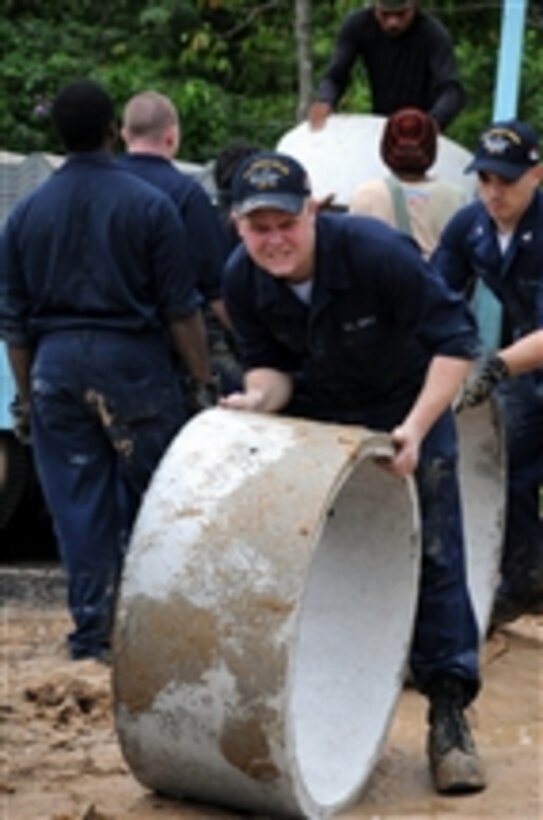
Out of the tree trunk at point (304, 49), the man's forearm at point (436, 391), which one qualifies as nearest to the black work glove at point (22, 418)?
the man's forearm at point (436, 391)

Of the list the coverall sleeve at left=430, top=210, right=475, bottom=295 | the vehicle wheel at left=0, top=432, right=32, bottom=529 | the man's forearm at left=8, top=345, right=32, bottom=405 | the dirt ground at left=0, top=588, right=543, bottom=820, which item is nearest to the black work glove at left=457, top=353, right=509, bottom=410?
the coverall sleeve at left=430, top=210, right=475, bottom=295

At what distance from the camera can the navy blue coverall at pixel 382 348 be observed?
5.44m

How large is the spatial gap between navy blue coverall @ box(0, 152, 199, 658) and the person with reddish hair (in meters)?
1.00

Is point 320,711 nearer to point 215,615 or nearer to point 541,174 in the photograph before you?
point 215,615

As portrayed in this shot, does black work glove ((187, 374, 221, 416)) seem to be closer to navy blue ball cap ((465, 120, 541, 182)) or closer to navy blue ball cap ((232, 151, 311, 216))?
navy blue ball cap ((465, 120, 541, 182))

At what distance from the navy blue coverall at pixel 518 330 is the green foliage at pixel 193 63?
877 centimetres

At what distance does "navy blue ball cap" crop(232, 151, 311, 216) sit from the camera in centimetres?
523

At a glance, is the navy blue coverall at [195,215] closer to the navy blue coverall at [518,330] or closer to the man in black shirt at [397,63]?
the navy blue coverall at [518,330]

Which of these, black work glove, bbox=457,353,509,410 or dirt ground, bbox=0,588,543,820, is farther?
black work glove, bbox=457,353,509,410

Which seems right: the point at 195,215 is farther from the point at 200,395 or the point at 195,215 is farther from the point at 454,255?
the point at 454,255

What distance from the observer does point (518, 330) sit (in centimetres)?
760

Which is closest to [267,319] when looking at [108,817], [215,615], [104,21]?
[215,615]

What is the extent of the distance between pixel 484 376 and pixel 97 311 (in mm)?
1356

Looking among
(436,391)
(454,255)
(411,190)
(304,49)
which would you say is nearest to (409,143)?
(411,190)
